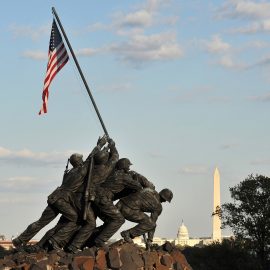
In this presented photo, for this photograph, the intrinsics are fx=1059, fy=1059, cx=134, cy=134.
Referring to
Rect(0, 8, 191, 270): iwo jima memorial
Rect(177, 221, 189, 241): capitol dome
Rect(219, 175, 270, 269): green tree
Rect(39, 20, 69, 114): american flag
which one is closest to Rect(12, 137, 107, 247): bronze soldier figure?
Rect(0, 8, 191, 270): iwo jima memorial

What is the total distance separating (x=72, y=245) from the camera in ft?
89.0

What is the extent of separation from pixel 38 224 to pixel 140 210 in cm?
270

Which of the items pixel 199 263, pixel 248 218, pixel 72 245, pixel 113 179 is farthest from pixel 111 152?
pixel 199 263

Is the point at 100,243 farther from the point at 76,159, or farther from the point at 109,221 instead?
the point at 76,159

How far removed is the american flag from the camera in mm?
29766

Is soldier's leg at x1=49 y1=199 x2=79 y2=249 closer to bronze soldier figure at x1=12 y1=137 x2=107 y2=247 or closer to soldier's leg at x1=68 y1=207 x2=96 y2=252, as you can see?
bronze soldier figure at x1=12 y1=137 x2=107 y2=247

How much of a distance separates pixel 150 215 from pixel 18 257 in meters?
3.95

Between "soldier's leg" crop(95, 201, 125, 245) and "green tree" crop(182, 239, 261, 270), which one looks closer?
"soldier's leg" crop(95, 201, 125, 245)

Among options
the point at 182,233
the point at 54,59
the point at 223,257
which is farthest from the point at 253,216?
the point at 182,233

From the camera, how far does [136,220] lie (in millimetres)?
27875

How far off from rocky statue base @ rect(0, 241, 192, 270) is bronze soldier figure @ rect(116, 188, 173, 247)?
0.68m

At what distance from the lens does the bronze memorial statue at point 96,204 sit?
27.2m

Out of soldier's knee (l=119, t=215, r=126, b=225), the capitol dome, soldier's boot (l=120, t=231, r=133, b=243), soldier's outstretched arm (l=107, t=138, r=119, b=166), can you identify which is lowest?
soldier's boot (l=120, t=231, r=133, b=243)

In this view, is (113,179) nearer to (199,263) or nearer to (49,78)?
(49,78)
